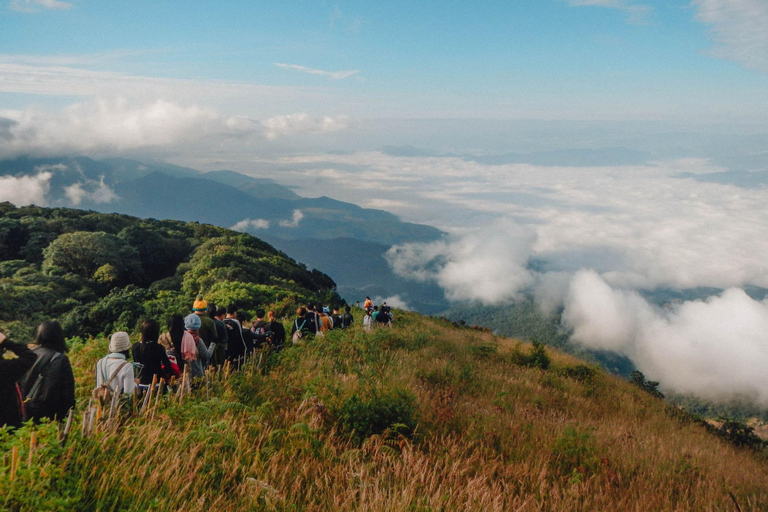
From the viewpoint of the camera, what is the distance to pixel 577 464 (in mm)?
6035

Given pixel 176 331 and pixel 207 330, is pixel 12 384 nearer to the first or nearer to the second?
pixel 176 331

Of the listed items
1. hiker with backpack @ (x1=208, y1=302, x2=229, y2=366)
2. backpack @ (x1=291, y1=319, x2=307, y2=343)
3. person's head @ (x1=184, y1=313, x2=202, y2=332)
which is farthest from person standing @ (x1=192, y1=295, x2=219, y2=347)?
backpack @ (x1=291, y1=319, x2=307, y2=343)

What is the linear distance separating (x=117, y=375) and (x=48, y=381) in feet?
2.54

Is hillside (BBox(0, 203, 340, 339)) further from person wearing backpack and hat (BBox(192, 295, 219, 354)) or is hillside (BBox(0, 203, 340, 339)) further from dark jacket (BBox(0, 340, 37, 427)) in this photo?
dark jacket (BBox(0, 340, 37, 427))

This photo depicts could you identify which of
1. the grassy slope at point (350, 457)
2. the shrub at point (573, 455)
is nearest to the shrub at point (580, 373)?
the grassy slope at point (350, 457)

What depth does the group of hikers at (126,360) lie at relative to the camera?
4480 mm

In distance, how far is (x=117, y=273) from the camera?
2748cm

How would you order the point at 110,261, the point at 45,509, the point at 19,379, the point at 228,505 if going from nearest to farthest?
1. the point at 45,509
2. the point at 228,505
3. the point at 19,379
4. the point at 110,261

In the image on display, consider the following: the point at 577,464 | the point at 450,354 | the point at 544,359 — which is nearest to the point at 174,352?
the point at 577,464

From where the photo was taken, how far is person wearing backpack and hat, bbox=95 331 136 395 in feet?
17.2

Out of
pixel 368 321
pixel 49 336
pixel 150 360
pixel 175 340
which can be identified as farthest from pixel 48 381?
pixel 368 321

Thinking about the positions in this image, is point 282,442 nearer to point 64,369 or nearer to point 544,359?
point 64,369

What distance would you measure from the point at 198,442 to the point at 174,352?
10.3 feet

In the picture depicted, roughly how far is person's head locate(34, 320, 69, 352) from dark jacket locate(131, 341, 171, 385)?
130cm
